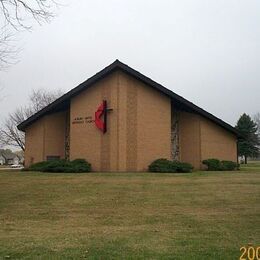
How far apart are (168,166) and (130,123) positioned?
12.2 feet

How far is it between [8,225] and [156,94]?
20661mm

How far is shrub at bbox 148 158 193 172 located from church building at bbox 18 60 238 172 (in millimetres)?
766

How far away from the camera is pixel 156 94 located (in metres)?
29.3

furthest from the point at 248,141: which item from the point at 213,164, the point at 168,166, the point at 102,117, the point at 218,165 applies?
the point at 102,117

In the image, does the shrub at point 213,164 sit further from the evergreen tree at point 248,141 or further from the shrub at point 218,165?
the evergreen tree at point 248,141

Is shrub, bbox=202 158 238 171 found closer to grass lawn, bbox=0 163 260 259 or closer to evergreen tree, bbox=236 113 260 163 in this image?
grass lawn, bbox=0 163 260 259

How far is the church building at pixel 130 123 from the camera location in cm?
2794

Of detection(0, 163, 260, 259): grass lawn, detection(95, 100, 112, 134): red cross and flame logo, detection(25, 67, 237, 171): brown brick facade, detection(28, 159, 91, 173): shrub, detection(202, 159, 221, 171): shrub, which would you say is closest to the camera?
detection(0, 163, 260, 259): grass lawn

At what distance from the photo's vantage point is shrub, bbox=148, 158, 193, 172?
1054 inches

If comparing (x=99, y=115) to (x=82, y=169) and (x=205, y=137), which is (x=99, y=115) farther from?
(x=205, y=137)
